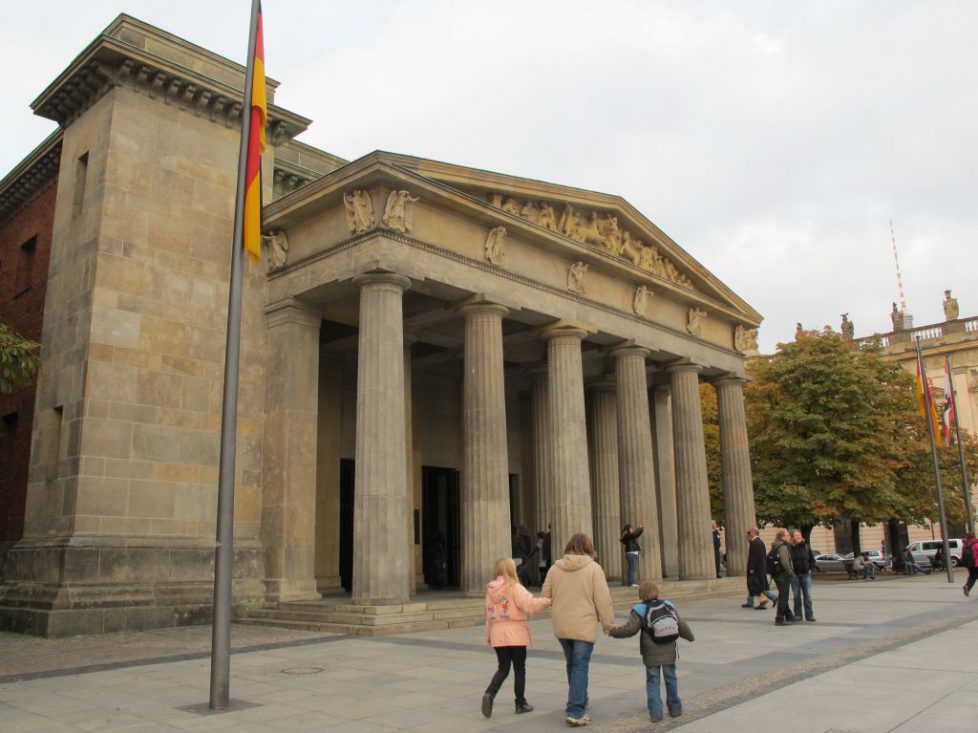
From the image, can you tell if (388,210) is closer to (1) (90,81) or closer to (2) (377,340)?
(2) (377,340)

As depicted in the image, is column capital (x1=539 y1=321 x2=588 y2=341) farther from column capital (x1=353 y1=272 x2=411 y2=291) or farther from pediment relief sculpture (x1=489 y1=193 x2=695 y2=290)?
column capital (x1=353 y1=272 x2=411 y2=291)

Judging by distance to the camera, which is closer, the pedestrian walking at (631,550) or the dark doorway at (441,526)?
the pedestrian walking at (631,550)

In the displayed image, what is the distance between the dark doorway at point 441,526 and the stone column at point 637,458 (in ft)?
20.9

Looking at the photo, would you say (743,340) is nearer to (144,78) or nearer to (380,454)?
(380,454)

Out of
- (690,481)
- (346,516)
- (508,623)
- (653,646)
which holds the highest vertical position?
(690,481)

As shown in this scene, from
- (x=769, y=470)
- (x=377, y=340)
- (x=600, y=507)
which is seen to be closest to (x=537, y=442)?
(x=600, y=507)

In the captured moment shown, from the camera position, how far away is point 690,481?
92.6ft

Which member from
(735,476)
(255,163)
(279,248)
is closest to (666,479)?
(735,476)

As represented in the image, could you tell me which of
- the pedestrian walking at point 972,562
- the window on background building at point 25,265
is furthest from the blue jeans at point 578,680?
the window on background building at point 25,265

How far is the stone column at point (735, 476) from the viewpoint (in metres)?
29.3

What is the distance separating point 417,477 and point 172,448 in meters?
8.99

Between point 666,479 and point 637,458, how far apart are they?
277 inches

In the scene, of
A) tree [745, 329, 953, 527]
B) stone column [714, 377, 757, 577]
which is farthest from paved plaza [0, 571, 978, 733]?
tree [745, 329, 953, 527]

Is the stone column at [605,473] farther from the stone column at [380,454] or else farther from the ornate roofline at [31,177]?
the ornate roofline at [31,177]
